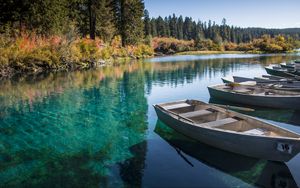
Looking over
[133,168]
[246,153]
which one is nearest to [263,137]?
[246,153]

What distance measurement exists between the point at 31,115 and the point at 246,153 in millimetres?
11025

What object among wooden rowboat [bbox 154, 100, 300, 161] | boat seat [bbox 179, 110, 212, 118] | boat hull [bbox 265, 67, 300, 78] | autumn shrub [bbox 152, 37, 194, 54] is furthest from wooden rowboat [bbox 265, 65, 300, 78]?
autumn shrub [bbox 152, 37, 194, 54]

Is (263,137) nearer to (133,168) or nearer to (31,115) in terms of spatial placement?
(133,168)

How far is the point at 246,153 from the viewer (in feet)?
28.4

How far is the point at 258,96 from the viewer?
50.5 ft

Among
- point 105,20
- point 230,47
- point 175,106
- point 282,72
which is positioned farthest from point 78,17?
point 230,47

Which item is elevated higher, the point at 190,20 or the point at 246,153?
the point at 190,20

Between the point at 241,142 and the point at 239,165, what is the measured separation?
2.17 ft

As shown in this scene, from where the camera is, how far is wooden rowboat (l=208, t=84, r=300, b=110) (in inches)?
583

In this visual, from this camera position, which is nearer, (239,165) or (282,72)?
(239,165)

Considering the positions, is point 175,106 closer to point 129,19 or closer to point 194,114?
point 194,114

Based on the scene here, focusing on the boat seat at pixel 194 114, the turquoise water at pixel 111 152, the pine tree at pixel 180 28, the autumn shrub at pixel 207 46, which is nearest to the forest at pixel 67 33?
the turquoise water at pixel 111 152

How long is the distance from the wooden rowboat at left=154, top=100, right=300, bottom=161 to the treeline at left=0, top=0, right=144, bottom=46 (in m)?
33.5

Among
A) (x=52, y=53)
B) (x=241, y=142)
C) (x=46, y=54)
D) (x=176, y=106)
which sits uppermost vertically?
(x=52, y=53)
